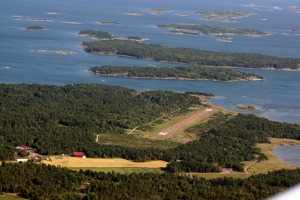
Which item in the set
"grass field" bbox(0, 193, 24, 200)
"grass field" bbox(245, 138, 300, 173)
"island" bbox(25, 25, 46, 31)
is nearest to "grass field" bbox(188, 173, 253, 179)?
"grass field" bbox(245, 138, 300, 173)

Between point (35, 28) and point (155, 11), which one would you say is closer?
point (35, 28)

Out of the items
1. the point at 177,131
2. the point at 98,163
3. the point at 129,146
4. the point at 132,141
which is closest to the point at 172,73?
the point at 177,131

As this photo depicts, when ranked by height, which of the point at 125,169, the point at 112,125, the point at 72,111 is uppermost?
the point at 72,111

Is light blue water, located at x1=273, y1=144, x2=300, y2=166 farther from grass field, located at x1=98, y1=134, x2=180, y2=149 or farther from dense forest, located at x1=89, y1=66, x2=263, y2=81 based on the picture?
dense forest, located at x1=89, y1=66, x2=263, y2=81

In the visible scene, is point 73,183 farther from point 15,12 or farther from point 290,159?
point 15,12

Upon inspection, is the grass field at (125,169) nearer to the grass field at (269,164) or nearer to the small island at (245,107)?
the grass field at (269,164)

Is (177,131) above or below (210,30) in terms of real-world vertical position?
below

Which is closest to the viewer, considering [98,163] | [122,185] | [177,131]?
[122,185]

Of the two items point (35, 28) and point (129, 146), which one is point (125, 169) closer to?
point (129, 146)
